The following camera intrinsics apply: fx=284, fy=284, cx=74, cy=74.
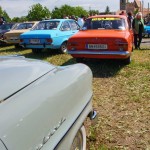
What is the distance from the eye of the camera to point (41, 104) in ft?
6.51

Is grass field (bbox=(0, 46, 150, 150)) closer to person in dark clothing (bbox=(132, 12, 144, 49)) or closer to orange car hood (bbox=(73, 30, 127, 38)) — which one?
orange car hood (bbox=(73, 30, 127, 38))

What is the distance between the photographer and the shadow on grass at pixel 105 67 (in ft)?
25.1

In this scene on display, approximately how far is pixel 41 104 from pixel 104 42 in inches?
226

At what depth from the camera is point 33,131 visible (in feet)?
5.84

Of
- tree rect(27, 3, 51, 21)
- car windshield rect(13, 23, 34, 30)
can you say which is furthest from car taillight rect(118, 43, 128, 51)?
tree rect(27, 3, 51, 21)

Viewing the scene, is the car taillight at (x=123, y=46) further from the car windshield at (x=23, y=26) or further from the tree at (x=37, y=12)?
the tree at (x=37, y=12)

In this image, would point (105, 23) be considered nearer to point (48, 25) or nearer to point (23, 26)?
point (48, 25)

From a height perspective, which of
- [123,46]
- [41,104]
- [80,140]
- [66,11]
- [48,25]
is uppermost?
[66,11]

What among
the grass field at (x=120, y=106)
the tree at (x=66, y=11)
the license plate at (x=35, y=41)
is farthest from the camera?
the tree at (x=66, y=11)

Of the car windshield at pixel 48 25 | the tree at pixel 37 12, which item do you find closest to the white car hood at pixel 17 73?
the car windshield at pixel 48 25

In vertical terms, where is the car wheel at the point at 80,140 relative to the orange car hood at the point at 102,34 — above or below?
below

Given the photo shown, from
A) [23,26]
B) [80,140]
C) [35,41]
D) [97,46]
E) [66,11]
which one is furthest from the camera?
[66,11]

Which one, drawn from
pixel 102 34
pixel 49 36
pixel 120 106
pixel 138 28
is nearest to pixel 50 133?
pixel 120 106

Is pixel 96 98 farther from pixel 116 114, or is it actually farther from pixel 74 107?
pixel 74 107
